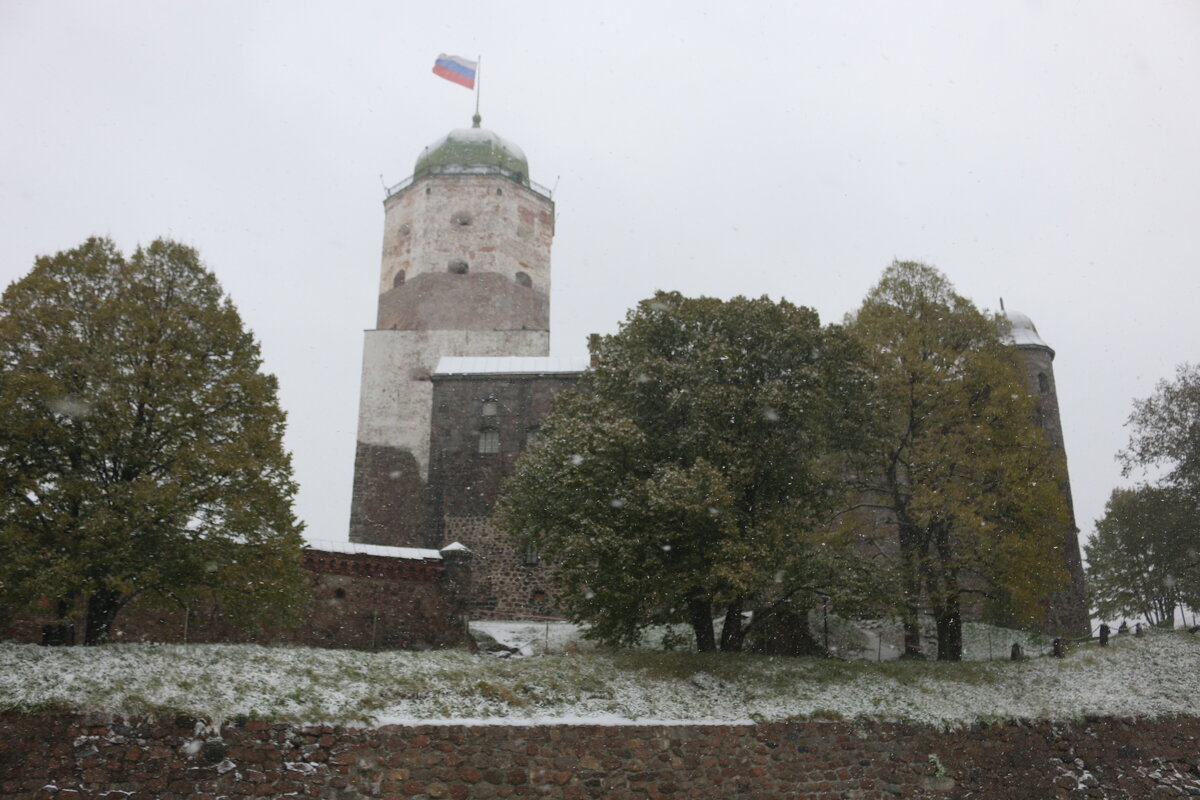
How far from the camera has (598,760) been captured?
567 inches

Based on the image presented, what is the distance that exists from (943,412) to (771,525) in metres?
6.08

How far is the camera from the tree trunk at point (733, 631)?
1956cm

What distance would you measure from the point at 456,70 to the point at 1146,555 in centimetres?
3188

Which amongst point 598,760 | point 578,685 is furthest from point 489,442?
point 598,760

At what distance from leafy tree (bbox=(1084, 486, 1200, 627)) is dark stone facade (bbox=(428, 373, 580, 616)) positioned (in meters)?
16.7

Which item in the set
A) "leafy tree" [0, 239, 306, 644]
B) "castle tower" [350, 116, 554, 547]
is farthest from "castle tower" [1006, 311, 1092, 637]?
"leafy tree" [0, 239, 306, 644]

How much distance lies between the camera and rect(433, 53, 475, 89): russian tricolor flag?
1628 inches

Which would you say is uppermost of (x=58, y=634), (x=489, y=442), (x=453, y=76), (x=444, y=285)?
(x=453, y=76)

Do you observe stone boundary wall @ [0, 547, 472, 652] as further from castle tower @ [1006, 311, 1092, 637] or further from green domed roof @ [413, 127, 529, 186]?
green domed roof @ [413, 127, 529, 186]

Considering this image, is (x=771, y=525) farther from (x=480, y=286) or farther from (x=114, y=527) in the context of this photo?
(x=480, y=286)

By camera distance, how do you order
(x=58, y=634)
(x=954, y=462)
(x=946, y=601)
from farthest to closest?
(x=954, y=462) < (x=946, y=601) < (x=58, y=634)

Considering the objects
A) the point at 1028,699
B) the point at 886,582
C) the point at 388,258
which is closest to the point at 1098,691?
the point at 1028,699

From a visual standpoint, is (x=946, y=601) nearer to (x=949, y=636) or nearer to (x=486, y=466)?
(x=949, y=636)

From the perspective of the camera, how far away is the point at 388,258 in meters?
40.9
